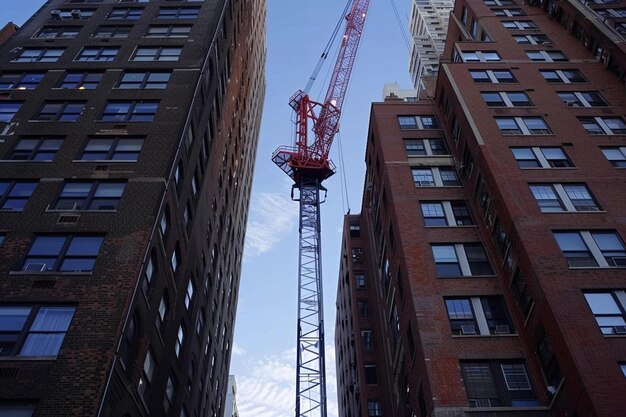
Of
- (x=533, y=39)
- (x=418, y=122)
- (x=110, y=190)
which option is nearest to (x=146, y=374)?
(x=110, y=190)

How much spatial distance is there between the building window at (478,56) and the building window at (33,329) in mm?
41762

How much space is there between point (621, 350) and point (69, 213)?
91.6ft

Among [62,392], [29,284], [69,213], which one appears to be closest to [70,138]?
[69,213]

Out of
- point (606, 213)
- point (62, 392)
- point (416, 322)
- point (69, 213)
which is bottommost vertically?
point (62, 392)

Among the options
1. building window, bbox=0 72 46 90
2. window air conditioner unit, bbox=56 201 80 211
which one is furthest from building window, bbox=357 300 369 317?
window air conditioner unit, bbox=56 201 80 211

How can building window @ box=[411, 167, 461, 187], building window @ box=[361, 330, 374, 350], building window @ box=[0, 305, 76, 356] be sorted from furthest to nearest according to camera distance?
building window @ box=[361, 330, 374, 350] < building window @ box=[411, 167, 461, 187] < building window @ box=[0, 305, 76, 356]

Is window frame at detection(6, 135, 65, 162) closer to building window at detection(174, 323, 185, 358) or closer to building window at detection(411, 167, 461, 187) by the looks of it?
building window at detection(174, 323, 185, 358)

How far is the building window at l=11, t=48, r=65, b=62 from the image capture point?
45.9 m

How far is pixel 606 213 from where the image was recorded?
1481 inches

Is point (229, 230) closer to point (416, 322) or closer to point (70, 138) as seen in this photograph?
point (70, 138)

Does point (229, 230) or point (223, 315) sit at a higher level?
point (229, 230)

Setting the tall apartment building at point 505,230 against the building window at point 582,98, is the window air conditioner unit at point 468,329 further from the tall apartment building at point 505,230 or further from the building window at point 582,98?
the building window at point 582,98

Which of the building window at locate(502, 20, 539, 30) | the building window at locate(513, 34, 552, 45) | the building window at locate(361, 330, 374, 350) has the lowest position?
the building window at locate(361, 330, 374, 350)

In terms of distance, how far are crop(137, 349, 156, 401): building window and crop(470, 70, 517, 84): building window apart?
115 ft
